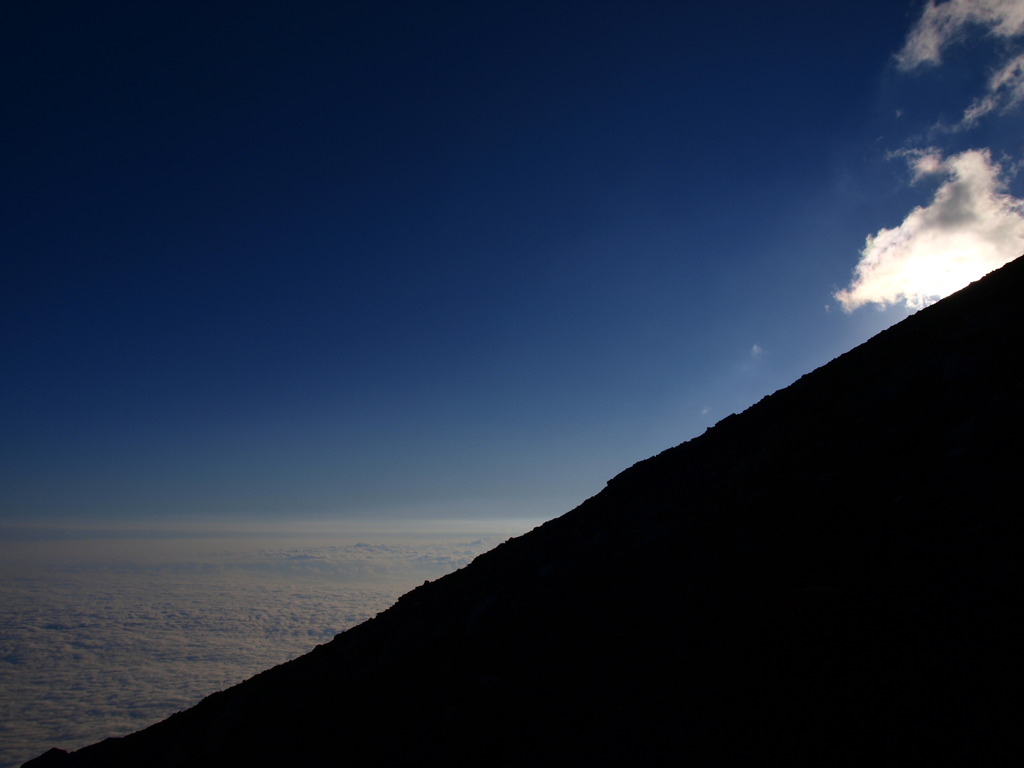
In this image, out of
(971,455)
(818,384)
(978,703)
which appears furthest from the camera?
(818,384)

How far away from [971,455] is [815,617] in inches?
172

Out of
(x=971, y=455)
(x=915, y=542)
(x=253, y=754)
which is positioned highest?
(x=971, y=455)

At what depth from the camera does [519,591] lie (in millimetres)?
12641

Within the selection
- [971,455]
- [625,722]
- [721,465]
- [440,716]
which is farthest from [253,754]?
[971,455]

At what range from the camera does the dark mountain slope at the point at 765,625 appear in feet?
17.1

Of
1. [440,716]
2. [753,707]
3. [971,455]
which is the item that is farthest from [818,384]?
[440,716]

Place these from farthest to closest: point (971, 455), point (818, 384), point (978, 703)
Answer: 1. point (818, 384)
2. point (971, 455)
3. point (978, 703)

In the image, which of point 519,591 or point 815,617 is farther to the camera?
point 519,591

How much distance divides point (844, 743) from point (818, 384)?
14760 mm

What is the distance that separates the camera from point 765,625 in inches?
267

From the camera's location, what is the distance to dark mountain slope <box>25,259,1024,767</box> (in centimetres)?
520

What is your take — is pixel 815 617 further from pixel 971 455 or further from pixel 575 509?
pixel 575 509

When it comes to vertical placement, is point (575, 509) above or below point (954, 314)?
below

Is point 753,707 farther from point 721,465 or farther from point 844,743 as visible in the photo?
point 721,465
